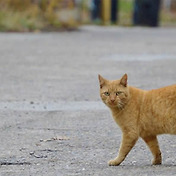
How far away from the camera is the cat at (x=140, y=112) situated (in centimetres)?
533

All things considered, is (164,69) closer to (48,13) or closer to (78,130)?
(78,130)

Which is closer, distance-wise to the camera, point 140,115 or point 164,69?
point 140,115

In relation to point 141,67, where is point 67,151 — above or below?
above

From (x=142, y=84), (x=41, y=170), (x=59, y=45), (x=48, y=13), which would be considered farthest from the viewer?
(x=48, y=13)

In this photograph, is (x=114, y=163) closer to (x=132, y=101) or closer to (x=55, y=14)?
(x=132, y=101)

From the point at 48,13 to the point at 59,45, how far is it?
501 cm

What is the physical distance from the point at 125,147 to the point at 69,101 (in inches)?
124

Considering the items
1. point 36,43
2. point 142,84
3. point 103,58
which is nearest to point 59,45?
point 36,43

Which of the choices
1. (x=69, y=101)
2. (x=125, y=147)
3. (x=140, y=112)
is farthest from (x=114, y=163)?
(x=69, y=101)

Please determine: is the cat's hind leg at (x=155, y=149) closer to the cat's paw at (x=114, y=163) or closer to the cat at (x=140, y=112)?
the cat at (x=140, y=112)

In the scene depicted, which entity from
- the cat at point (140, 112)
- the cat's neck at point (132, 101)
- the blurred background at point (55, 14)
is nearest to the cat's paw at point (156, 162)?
the cat at point (140, 112)

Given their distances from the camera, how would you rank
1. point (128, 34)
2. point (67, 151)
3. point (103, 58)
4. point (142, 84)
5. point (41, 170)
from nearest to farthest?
point (41, 170), point (67, 151), point (142, 84), point (103, 58), point (128, 34)

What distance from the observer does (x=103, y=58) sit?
42.7ft

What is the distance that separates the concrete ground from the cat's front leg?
0.26ft
